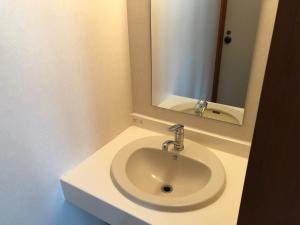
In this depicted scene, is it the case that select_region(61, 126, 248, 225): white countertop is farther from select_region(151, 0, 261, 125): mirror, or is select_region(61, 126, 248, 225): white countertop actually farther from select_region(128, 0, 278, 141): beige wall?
select_region(151, 0, 261, 125): mirror

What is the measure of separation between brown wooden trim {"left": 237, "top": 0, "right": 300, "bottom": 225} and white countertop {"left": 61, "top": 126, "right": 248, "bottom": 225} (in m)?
0.38

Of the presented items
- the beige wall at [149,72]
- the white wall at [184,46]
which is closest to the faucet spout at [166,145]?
the beige wall at [149,72]

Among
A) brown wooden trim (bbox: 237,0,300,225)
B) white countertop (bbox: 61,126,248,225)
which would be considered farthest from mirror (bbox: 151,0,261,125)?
brown wooden trim (bbox: 237,0,300,225)

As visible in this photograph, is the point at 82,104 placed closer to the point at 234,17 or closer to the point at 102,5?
the point at 102,5

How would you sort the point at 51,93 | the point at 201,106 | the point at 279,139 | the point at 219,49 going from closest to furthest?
the point at 279,139 < the point at 51,93 < the point at 219,49 < the point at 201,106

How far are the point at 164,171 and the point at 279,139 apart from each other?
2.89 feet

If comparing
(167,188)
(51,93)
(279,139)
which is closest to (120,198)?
(167,188)

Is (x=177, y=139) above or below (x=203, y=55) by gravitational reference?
below

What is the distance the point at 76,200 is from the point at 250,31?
103cm

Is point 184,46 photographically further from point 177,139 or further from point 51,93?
point 51,93

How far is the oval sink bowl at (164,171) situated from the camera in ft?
3.22

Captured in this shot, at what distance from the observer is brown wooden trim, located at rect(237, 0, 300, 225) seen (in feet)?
1.16

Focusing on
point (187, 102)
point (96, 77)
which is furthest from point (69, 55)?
point (187, 102)

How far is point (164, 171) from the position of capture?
1.25 meters
